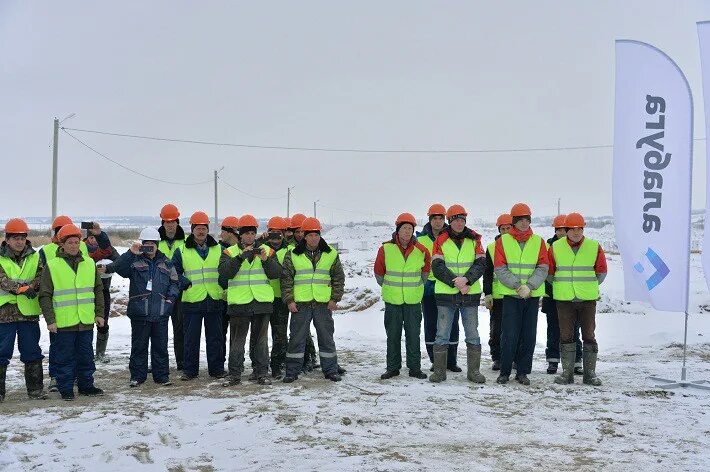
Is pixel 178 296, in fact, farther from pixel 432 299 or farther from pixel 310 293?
pixel 432 299

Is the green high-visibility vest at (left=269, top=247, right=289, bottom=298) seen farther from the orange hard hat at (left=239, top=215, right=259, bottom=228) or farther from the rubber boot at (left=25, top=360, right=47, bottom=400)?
the rubber boot at (left=25, top=360, right=47, bottom=400)

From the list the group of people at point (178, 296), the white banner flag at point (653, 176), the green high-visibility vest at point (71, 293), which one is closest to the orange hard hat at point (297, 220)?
the group of people at point (178, 296)

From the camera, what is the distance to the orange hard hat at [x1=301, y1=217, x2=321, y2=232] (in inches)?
314

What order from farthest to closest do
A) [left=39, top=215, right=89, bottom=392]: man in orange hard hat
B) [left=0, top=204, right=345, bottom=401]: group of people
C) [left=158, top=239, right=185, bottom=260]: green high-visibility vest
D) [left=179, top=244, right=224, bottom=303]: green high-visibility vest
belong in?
[left=158, top=239, right=185, bottom=260]: green high-visibility vest, [left=179, top=244, right=224, bottom=303]: green high-visibility vest, [left=39, top=215, right=89, bottom=392]: man in orange hard hat, [left=0, top=204, right=345, bottom=401]: group of people

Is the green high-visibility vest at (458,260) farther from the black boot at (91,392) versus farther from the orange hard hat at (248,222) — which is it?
the black boot at (91,392)

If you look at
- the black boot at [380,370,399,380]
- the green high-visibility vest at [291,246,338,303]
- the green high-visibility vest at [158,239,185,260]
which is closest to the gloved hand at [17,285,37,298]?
the green high-visibility vest at [158,239,185,260]

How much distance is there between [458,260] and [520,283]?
0.81 metres

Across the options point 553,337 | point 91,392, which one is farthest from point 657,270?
point 91,392

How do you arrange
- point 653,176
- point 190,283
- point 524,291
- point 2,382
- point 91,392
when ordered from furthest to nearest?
1. point 190,283
2. point 653,176
3. point 524,291
4. point 91,392
5. point 2,382

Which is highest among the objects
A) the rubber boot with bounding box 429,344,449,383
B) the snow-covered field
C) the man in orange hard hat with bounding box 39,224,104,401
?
the man in orange hard hat with bounding box 39,224,104,401

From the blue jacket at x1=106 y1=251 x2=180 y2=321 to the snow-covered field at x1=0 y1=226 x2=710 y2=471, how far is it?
0.93 m

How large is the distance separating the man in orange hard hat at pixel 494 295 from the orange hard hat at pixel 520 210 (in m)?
0.39

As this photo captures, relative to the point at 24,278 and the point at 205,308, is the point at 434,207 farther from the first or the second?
the point at 24,278

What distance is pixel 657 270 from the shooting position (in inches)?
310
